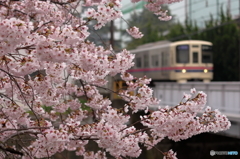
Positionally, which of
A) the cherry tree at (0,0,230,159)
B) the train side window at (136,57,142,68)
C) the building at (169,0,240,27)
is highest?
the building at (169,0,240,27)

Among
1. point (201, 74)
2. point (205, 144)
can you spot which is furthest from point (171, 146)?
point (201, 74)

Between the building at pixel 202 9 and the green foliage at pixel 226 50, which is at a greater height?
the building at pixel 202 9

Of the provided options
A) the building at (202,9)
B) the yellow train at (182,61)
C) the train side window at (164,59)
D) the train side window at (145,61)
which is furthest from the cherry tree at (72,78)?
the building at (202,9)

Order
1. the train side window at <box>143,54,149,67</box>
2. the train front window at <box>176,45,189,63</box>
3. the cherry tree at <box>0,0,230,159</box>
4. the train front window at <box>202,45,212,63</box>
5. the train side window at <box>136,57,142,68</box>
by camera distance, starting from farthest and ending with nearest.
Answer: the train side window at <box>136,57,142,68</box>
the train side window at <box>143,54,149,67</box>
the train front window at <box>202,45,212,63</box>
the train front window at <box>176,45,189,63</box>
the cherry tree at <box>0,0,230,159</box>

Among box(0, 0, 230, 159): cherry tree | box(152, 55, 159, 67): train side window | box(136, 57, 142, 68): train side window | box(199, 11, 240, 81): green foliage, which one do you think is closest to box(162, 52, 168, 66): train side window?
box(152, 55, 159, 67): train side window

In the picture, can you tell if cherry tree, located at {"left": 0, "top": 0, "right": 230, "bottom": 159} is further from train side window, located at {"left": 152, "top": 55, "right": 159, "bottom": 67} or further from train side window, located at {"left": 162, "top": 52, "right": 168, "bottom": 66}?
train side window, located at {"left": 152, "top": 55, "right": 159, "bottom": 67}

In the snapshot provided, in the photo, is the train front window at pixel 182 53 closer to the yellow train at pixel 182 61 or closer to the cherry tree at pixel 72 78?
the yellow train at pixel 182 61

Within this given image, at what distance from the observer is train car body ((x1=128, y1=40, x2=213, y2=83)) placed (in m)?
22.8

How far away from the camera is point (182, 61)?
74.9 ft

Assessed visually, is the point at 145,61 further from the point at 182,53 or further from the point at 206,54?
the point at 206,54

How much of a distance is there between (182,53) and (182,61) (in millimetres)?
393

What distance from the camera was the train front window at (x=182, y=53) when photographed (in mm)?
22781

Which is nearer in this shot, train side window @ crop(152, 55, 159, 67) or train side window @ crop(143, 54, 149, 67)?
train side window @ crop(152, 55, 159, 67)

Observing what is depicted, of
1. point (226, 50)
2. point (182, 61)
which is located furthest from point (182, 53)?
point (226, 50)
